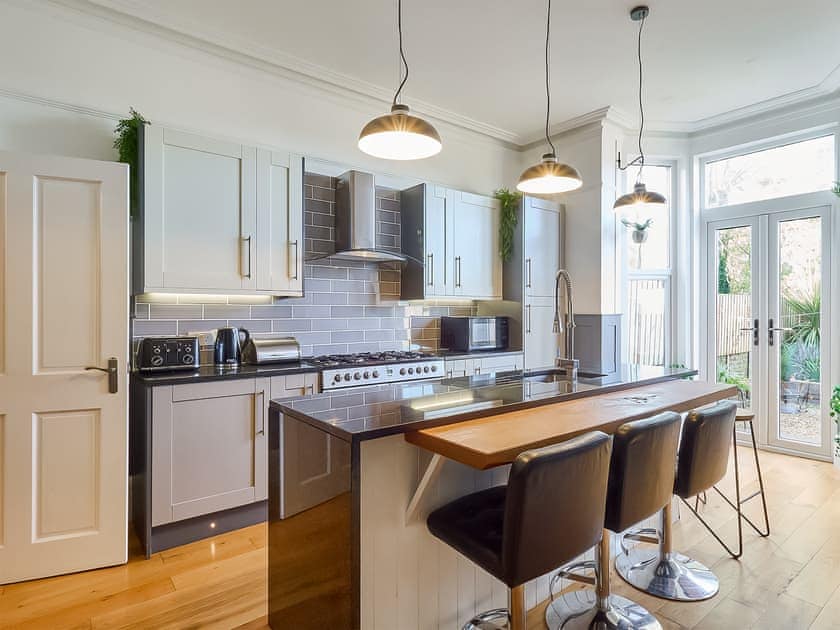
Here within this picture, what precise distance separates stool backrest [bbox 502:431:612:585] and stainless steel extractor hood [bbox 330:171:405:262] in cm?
243

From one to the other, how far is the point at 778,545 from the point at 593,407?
1678mm

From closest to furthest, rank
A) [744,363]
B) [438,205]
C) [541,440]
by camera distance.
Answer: [541,440] < [438,205] < [744,363]

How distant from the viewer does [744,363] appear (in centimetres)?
459

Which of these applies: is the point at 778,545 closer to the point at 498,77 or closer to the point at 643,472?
the point at 643,472

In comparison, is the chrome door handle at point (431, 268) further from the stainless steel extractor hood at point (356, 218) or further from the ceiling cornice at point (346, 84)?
the ceiling cornice at point (346, 84)

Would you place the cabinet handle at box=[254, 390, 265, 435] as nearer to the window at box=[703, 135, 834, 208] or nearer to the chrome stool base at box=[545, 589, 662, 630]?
the chrome stool base at box=[545, 589, 662, 630]

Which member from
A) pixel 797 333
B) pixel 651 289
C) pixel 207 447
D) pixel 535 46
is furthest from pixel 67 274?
pixel 797 333

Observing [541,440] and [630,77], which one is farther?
[630,77]

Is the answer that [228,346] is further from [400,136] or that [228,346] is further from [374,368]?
[400,136]

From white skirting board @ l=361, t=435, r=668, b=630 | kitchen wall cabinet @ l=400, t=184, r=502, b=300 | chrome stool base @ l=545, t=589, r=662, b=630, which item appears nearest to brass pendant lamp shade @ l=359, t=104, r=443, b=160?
white skirting board @ l=361, t=435, r=668, b=630

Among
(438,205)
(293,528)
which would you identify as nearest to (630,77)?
(438,205)

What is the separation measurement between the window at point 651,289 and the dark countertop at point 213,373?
3347 millimetres

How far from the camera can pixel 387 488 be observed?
5.30 feet

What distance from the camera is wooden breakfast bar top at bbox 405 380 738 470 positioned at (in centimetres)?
141
